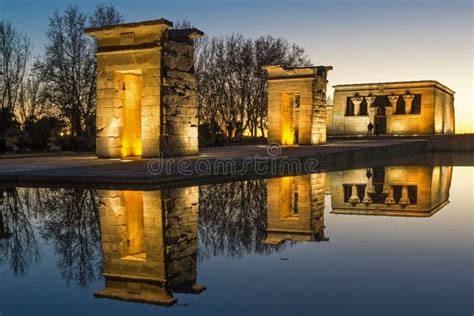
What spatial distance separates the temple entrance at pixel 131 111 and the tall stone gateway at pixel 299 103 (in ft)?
35.0

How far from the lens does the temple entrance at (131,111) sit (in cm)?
1733

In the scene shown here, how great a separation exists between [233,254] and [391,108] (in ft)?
142

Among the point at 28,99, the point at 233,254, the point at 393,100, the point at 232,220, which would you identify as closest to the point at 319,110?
the point at 232,220

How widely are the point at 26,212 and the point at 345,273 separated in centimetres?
539

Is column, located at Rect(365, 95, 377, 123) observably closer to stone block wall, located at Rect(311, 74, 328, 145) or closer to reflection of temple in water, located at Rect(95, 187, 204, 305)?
stone block wall, located at Rect(311, 74, 328, 145)

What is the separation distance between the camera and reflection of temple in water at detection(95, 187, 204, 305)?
3.93m

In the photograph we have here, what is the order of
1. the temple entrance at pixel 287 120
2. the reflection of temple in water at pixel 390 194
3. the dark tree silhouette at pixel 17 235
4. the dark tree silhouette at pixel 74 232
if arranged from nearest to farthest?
the dark tree silhouette at pixel 74 232
the dark tree silhouette at pixel 17 235
the reflection of temple in water at pixel 390 194
the temple entrance at pixel 287 120

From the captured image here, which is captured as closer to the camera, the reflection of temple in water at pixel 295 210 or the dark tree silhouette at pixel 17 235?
the dark tree silhouette at pixel 17 235

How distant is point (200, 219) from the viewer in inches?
277

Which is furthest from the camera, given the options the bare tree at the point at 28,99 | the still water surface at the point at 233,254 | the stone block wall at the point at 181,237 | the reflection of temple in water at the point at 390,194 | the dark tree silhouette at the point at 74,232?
the bare tree at the point at 28,99

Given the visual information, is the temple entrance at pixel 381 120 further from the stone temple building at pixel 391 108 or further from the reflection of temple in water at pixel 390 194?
the reflection of temple in water at pixel 390 194

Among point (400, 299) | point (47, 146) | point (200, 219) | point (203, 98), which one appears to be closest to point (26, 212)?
point (200, 219)
